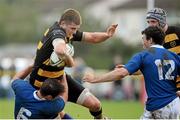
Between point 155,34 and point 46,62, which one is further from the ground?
point 155,34

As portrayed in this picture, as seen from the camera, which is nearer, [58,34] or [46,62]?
[58,34]

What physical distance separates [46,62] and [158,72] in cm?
194

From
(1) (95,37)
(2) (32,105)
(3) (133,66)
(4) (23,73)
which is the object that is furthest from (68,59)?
(1) (95,37)

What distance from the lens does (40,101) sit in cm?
1145

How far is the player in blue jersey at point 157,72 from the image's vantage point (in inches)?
449

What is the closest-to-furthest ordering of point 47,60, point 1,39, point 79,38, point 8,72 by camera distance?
1. point 47,60
2. point 79,38
3. point 8,72
4. point 1,39

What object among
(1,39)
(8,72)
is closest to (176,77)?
(8,72)

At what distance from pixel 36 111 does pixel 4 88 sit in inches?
814

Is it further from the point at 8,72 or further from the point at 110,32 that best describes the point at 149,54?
the point at 8,72

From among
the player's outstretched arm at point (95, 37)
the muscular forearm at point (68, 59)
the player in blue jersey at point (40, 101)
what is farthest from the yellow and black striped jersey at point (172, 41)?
the player in blue jersey at point (40, 101)

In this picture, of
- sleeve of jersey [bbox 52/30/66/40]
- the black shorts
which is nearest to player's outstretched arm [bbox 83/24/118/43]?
the black shorts

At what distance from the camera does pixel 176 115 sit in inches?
459

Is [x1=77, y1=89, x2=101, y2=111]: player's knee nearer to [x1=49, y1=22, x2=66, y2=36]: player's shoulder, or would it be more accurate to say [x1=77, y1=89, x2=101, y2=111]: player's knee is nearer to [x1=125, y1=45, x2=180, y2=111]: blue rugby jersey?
[x1=49, y1=22, x2=66, y2=36]: player's shoulder

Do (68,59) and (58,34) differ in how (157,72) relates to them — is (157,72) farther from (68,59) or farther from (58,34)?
(58,34)
